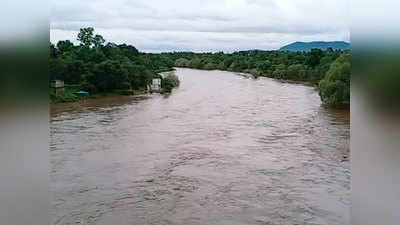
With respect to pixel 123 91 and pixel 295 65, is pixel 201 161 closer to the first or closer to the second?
pixel 123 91

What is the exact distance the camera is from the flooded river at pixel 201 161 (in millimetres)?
2779

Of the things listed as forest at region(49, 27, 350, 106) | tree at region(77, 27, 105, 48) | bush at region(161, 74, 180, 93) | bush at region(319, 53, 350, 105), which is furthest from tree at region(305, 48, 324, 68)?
tree at region(77, 27, 105, 48)

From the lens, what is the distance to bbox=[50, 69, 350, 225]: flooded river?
2.78 metres

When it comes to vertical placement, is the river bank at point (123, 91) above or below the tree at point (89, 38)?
below

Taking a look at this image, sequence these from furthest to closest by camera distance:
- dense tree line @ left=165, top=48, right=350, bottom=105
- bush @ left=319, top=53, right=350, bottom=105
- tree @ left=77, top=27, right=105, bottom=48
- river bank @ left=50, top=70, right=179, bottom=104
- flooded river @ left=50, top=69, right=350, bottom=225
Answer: tree @ left=77, top=27, right=105, bottom=48
river bank @ left=50, top=70, right=179, bottom=104
dense tree line @ left=165, top=48, right=350, bottom=105
bush @ left=319, top=53, right=350, bottom=105
flooded river @ left=50, top=69, right=350, bottom=225

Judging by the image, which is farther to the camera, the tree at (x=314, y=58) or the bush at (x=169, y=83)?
the bush at (x=169, y=83)

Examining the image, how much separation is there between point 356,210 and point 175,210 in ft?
7.17

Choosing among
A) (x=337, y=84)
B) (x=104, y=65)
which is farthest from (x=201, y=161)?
(x=104, y=65)

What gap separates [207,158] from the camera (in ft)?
13.6

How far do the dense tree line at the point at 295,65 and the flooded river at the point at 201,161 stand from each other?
309 millimetres

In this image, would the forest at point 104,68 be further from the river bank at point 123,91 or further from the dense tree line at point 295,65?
the dense tree line at point 295,65

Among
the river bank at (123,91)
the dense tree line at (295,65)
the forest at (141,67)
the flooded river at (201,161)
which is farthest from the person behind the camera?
the river bank at (123,91)

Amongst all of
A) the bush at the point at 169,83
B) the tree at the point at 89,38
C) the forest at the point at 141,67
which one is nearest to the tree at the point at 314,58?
the forest at the point at 141,67

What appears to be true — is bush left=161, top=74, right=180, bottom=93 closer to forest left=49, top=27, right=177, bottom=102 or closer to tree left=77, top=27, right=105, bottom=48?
forest left=49, top=27, right=177, bottom=102
